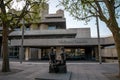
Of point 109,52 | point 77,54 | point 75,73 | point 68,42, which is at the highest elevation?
point 68,42

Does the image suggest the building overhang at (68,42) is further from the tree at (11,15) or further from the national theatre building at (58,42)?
the tree at (11,15)

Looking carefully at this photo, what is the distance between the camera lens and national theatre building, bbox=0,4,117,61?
118 feet

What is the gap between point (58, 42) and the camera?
36938 mm

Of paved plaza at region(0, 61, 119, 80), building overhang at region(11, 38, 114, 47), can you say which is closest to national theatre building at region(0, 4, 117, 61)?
building overhang at region(11, 38, 114, 47)

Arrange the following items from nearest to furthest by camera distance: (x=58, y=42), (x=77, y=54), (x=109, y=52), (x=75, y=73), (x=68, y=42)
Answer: (x=75, y=73), (x=109, y=52), (x=68, y=42), (x=58, y=42), (x=77, y=54)

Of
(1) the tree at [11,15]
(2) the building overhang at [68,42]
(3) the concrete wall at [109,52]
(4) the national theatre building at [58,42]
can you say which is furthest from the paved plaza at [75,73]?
(2) the building overhang at [68,42]

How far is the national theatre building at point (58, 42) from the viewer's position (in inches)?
1417

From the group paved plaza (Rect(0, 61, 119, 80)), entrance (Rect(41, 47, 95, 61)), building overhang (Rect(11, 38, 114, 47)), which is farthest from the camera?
entrance (Rect(41, 47, 95, 61))

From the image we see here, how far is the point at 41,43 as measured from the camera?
37.2 metres

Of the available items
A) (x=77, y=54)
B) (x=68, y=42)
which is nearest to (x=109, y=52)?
(x=68, y=42)

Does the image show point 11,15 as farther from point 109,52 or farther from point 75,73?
point 109,52

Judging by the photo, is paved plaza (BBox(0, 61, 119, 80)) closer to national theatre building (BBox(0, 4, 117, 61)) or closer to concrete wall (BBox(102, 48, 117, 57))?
concrete wall (BBox(102, 48, 117, 57))

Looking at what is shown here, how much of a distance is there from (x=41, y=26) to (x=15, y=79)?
37.7 metres

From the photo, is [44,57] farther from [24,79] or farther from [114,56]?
[24,79]
